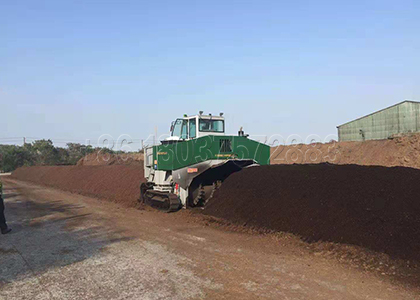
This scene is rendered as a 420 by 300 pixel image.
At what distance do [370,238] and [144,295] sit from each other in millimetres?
4320

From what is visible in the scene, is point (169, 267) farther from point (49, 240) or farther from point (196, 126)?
point (196, 126)

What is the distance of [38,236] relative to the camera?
9.56m

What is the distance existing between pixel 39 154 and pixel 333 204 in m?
72.6

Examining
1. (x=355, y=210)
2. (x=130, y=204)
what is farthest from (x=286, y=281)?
(x=130, y=204)

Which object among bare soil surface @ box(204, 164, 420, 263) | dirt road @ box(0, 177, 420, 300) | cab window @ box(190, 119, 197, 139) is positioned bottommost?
dirt road @ box(0, 177, 420, 300)

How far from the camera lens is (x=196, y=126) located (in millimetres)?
13953

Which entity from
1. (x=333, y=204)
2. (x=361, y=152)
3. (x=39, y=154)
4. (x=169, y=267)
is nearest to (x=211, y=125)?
(x=333, y=204)

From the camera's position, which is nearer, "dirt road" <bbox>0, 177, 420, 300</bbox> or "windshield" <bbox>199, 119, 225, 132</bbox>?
"dirt road" <bbox>0, 177, 420, 300</bbox>

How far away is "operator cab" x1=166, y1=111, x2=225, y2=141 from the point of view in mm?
14016

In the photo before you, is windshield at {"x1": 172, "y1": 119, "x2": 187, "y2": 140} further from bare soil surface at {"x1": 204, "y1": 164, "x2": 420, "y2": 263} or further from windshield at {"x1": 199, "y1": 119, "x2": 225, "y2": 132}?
bare soil surface at {"x1": 204, "y1": 164, "x2": 420, "y2": 263}

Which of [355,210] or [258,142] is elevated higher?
[258,142]

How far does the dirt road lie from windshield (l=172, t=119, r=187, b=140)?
16.1ft

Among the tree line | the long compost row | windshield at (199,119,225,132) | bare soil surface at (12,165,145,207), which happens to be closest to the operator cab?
windshield at (199,119,225,132)

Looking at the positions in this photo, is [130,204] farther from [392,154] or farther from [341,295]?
[392,154]
